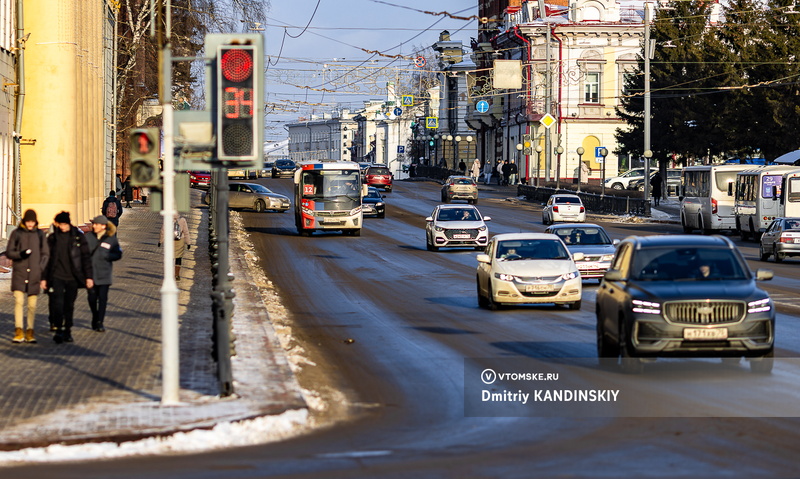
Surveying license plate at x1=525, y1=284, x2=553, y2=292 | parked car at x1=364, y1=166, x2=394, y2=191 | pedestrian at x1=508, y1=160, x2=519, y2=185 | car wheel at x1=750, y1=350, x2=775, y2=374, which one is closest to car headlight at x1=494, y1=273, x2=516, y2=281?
license plate at x1=525, y1=284, x2=553, y2=292

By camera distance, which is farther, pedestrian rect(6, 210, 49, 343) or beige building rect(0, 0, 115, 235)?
beige building rect(0, 0, 115, 235)

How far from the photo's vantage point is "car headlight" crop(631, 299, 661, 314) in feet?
46.2

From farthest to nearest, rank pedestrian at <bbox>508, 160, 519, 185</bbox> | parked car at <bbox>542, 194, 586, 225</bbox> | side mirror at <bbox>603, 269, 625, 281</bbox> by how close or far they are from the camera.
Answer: pedestrian at <bbox>508, 160, 519, 185</bbox>, parked car at <bbox>542, 194, 586, 225</bbox>, side mirror at <bbox>603, 269, 625, 281</bbox>

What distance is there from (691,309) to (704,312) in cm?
14

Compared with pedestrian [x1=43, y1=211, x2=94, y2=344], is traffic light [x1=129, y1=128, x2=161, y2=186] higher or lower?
higher

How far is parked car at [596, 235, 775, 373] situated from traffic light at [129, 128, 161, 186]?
541cm

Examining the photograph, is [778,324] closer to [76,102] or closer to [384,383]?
[384,383]

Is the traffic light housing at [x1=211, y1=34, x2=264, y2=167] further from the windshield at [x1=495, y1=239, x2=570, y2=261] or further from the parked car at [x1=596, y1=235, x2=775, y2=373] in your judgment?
the windshield at [x1=495, y1=239, x2=570, y2=261]

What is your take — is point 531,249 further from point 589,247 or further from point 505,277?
point 589,247

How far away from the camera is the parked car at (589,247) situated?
96.9ft

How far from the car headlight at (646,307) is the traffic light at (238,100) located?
14.6 ft

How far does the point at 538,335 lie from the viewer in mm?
19031

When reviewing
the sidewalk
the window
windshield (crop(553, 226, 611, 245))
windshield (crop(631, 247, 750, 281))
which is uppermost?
the window

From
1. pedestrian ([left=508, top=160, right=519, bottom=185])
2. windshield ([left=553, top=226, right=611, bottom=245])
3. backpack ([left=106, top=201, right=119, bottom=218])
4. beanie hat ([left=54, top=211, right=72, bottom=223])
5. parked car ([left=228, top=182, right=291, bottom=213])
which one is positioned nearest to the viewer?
beanie hat ([left=54, top=211, right=72, bottom=223])
